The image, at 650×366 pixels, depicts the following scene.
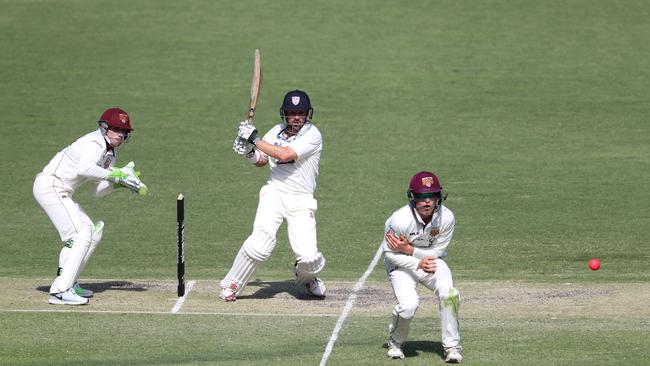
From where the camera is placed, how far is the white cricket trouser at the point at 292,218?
13547mm

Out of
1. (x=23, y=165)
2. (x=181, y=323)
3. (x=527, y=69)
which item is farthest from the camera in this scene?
(x=527, y=69)

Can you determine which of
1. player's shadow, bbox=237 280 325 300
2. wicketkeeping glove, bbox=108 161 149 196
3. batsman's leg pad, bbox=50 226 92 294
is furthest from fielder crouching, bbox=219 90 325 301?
batsman's leg pad, bbox=50 226 92 294

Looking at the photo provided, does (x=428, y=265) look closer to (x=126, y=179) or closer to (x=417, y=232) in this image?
(x=417, y=232)

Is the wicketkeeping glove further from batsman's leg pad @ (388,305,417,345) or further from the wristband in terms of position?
batsman's leg pad @ (388,305,417,345)

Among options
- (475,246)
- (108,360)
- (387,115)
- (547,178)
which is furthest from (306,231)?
(387,115)

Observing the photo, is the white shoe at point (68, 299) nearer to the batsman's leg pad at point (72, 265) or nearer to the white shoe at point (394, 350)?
the batsman's leg pad at point (72, 265)

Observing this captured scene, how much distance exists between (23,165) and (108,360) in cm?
1292

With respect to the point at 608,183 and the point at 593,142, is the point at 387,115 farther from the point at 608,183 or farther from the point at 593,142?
the point at 608,183

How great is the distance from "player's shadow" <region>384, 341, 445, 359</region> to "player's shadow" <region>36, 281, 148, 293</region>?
407 centimetres

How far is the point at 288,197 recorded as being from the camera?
13.8 m

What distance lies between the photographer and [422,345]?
11.5m

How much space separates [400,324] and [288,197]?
331cm

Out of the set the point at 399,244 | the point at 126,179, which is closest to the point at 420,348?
the point at 399,244

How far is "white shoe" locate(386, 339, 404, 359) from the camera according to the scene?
10.9 meters
